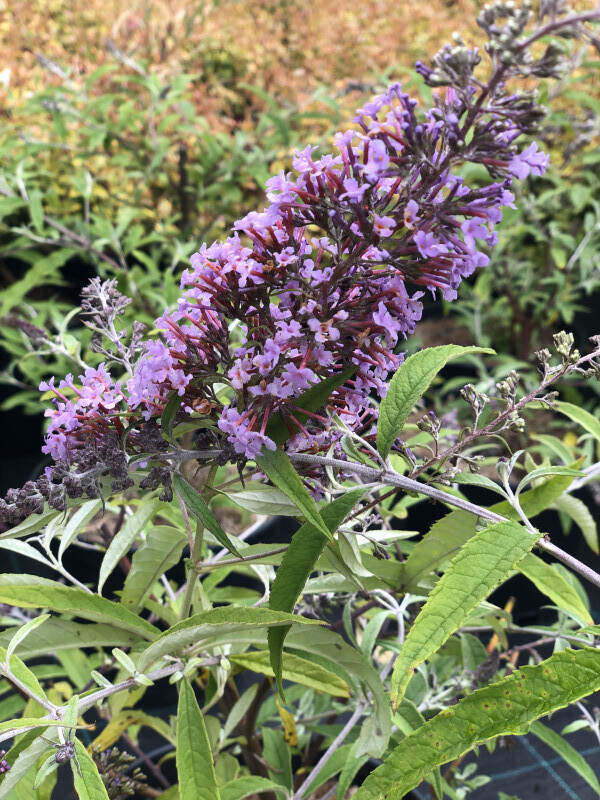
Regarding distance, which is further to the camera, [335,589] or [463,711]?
[335,589]

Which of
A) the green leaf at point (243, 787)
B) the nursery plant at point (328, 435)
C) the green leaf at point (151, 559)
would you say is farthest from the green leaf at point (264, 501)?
the green leaf at point (243, 787)

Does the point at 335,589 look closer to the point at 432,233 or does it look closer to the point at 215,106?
the point at 432,233

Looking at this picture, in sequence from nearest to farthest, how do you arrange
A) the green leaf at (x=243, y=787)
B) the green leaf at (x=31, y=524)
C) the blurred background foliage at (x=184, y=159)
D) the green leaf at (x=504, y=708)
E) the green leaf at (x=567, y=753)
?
the green leaf at (x=504, y=708)
the green leaf at (x=31, y=524)
the green leaf at (x=243, y=787)
the green leaf at (x=567, y=753)
the blurred background foliage at (x=184, y=159)

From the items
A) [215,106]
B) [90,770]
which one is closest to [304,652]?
[90,770]

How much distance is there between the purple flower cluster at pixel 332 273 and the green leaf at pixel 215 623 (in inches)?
3.7

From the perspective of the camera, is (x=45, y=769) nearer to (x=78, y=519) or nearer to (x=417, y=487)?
(x=78, y=519)

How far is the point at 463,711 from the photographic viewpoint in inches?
14.8

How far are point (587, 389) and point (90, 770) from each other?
1.68 metres

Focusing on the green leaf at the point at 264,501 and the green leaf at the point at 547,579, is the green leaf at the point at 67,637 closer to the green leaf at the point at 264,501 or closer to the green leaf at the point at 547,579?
the green leaf at the point at 264,501

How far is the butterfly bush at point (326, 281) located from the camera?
1.29ft

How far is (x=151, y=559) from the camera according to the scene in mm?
585

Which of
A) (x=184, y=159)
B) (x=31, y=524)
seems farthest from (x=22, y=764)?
(x=184, y=159)

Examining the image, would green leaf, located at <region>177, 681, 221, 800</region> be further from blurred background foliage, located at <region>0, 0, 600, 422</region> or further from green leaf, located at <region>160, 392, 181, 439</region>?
blurred background foliage, located at <region>0, 0, 600, 422</region>

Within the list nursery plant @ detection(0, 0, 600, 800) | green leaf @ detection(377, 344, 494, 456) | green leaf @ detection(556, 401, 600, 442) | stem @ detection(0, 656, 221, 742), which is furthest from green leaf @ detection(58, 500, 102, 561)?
green leaf @ detection(556, 401, 600, 442)
